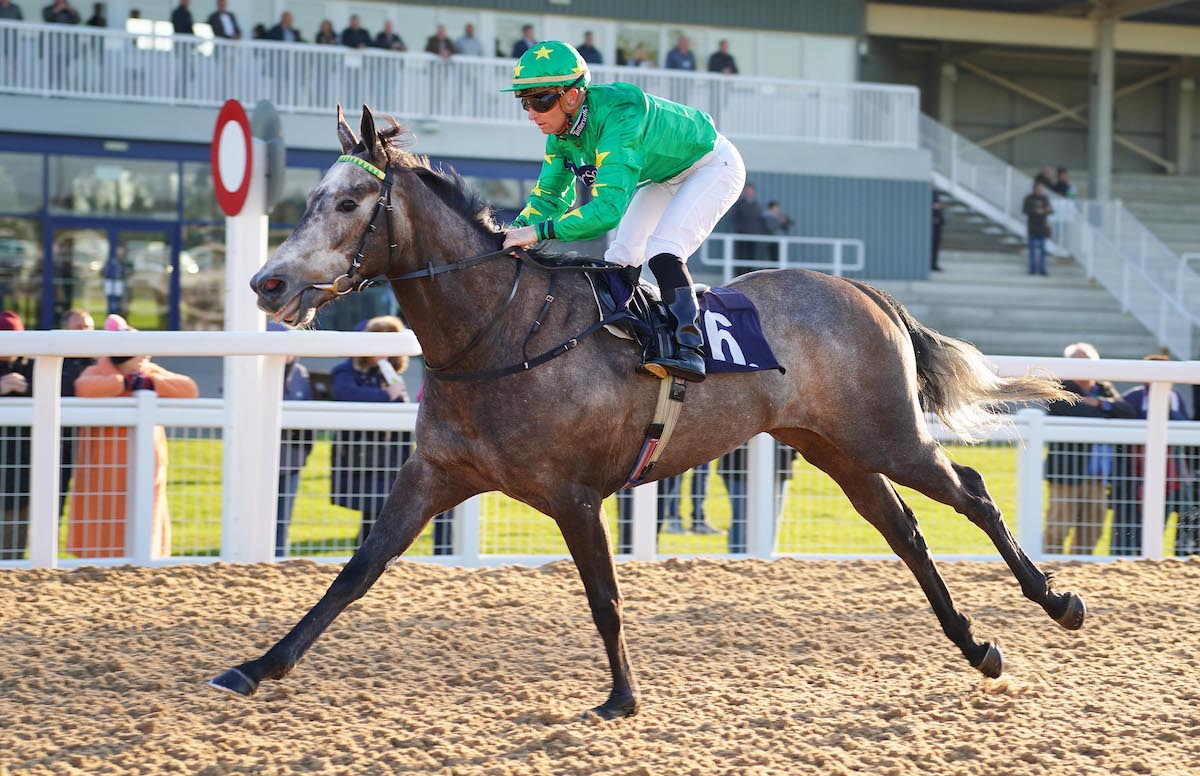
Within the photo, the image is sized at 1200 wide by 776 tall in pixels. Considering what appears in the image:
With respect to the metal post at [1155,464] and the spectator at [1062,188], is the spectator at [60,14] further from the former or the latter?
the spectator at [1062,188]

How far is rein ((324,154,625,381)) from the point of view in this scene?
3.63 meters

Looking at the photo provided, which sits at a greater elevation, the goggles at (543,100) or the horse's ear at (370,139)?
the goggles at (543,100)

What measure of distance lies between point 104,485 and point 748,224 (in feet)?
40.3

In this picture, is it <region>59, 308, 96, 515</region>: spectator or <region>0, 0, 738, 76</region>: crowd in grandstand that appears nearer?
<region>59, 308, 96, 515</region>: spectator

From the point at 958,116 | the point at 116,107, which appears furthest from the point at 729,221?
the point at 958,116

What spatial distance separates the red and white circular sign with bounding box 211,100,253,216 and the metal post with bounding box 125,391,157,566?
0.94 metres

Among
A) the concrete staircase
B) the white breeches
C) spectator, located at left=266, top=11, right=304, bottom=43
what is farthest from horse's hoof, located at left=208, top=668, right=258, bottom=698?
spectator, located at left=266, top=11, right=304, bottom=43

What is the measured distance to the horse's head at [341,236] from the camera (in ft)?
11.4

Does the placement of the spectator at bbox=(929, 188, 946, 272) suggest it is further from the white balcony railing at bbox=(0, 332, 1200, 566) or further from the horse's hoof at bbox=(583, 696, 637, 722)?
the horse's hoof at bbox=(583, 696, 637, 722)

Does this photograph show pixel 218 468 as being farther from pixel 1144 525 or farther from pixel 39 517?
pixel 1144 525

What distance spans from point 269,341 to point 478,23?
1579cm

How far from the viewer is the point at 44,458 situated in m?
5.52

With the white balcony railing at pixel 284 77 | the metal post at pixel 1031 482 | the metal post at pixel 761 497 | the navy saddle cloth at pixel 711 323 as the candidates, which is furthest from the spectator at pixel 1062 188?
the navy saddle cloth at pixel 711 323

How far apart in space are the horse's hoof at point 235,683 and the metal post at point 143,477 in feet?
6.96
